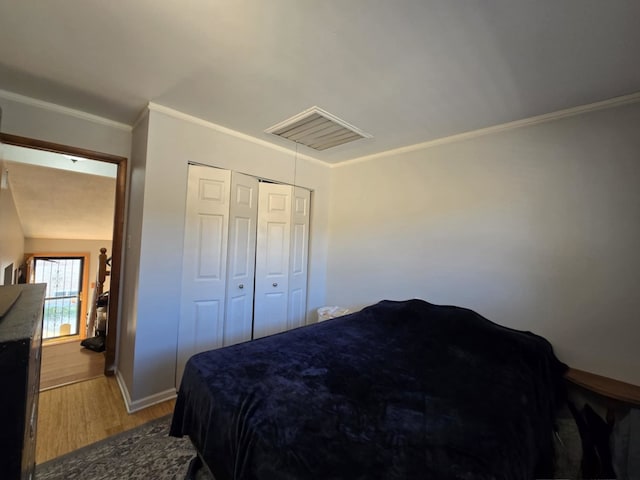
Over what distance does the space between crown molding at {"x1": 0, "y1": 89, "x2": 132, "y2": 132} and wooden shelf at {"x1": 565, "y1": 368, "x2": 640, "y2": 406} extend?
4.07 metres

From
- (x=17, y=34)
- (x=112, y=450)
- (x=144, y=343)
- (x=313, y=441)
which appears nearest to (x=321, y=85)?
(x=17, y=34)

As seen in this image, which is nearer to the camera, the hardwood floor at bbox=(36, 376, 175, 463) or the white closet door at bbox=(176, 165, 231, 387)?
the hardwood floor at bbox=(36, 376, 175, 463)

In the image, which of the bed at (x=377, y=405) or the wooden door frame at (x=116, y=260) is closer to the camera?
the bed at (x=377, y=405)

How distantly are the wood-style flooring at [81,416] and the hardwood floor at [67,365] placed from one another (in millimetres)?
160

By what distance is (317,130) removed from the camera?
2469mm

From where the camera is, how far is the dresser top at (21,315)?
62cm

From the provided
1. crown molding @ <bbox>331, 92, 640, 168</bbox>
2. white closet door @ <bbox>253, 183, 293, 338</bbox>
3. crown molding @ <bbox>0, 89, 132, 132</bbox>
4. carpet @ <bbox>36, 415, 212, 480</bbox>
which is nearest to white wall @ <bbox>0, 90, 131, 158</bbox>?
crown molding @ <bbox>0, 89, 132, 132</bbox>

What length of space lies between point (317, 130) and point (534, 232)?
6.40 ft

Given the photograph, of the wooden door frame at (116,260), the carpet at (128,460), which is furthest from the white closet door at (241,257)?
the wooden door frame at (116,260)

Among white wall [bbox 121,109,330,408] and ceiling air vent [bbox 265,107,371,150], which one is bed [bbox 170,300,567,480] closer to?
white wall [bbox 121,109,330,408]

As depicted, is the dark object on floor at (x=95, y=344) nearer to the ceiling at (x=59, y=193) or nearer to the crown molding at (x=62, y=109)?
the ceiling at (x=59, y=193)

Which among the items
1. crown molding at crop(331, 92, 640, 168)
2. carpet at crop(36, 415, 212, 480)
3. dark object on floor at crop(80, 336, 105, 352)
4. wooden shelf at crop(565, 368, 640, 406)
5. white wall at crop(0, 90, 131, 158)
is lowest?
carpet at crop(36, 415, 212, 480)

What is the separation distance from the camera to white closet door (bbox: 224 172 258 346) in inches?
104

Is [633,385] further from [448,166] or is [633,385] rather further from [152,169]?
[152,169]
